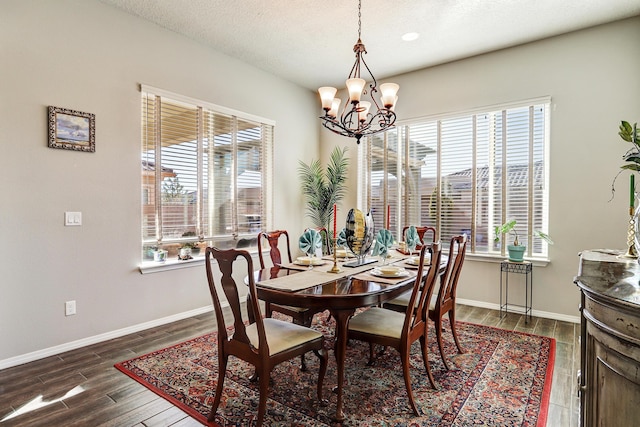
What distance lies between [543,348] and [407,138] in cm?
304

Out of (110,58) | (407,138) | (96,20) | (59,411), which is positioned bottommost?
(59,411)

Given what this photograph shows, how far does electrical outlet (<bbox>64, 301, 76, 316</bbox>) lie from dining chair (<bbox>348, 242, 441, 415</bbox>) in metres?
2.47

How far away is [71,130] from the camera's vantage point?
9.69 ft

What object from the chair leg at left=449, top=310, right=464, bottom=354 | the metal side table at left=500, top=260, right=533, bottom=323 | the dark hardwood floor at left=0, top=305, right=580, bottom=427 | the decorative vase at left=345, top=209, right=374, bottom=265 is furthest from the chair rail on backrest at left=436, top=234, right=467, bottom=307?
the metal side table at left=500, top=260, right=533, bottom=323

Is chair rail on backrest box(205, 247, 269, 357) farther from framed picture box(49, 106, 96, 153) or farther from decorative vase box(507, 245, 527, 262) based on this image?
decorative vase box(507, 245, 527, 262)

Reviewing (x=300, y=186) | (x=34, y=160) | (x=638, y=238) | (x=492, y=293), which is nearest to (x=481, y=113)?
(x=492, y=293)

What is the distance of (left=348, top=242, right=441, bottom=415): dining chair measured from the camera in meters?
2.04

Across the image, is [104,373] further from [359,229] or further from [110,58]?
[110,58]

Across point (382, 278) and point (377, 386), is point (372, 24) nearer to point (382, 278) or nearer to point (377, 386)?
point (382, 278)

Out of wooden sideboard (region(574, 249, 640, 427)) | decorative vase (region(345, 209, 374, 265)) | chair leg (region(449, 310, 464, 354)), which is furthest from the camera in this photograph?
chair leg (region(449, 310, 464, 354))

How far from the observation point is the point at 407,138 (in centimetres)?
489

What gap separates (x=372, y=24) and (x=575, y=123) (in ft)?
7.97

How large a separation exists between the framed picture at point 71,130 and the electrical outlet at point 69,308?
1340 millimetres

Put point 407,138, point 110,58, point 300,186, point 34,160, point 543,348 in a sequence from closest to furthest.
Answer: point 34,160 < point 543,348 < point 110,58 < point 407,138 < point 300,186
